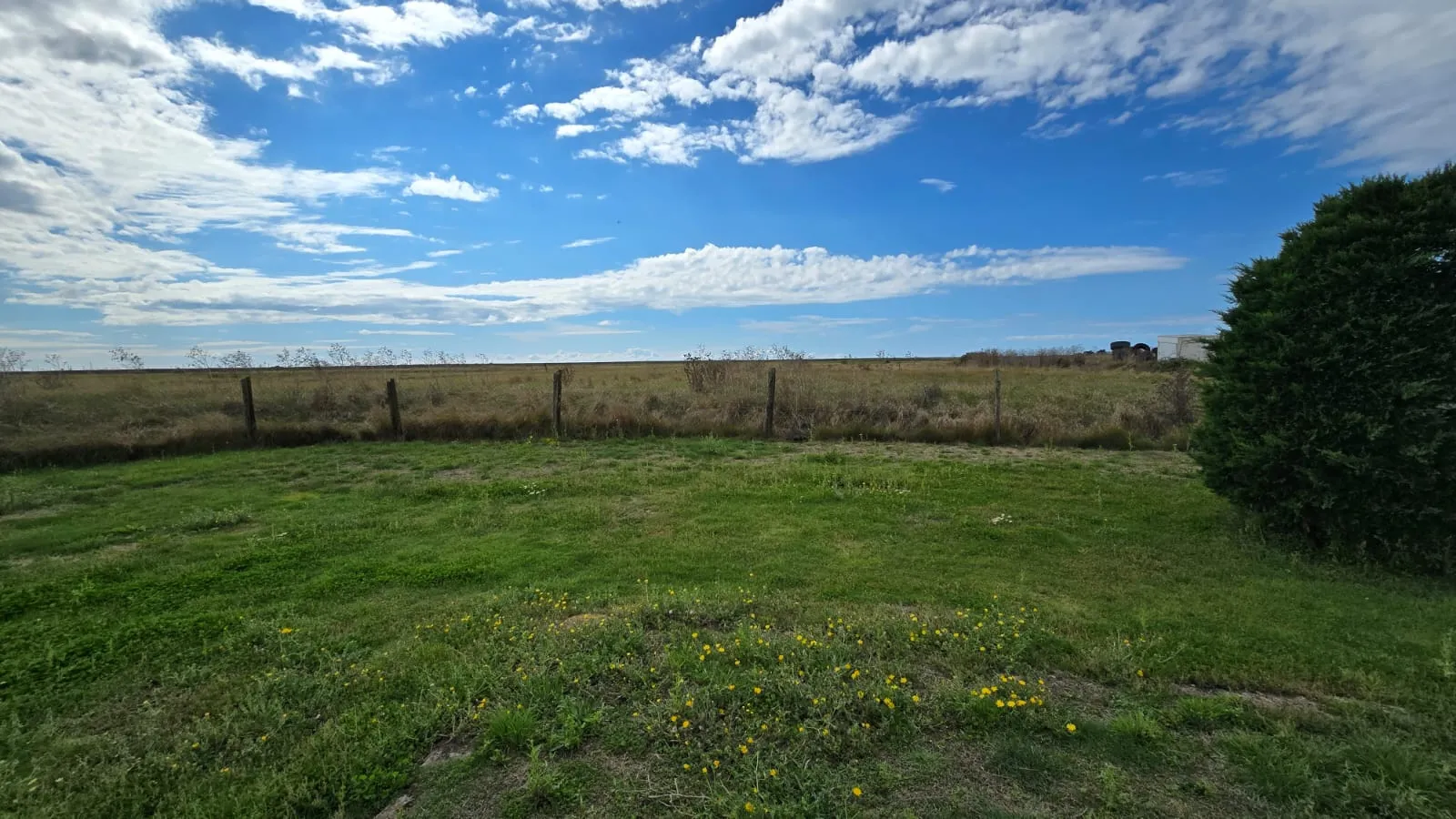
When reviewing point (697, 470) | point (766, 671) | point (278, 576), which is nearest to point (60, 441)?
point (278, 576)

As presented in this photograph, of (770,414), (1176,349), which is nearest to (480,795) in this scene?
(770,414)

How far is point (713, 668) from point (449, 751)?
136cm

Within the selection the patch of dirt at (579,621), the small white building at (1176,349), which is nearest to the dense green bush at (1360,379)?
the patch of dirt at (579,621)

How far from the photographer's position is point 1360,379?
563cm

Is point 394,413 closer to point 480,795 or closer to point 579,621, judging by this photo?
point 579,621

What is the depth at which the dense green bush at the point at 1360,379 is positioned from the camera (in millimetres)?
5371

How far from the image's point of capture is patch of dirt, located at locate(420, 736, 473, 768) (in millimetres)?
2955

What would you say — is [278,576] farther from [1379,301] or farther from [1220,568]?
[1379,301]

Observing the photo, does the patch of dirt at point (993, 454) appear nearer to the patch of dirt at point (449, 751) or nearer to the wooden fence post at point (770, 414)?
the wooden fence post at point (770, 414)

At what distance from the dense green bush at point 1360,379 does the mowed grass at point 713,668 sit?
1.87ft

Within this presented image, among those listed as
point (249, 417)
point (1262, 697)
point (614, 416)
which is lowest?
point (1262, 697)

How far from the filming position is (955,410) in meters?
15.4

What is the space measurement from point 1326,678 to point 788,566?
3.51 meters

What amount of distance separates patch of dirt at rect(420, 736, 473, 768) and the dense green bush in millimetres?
7001
